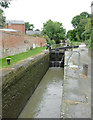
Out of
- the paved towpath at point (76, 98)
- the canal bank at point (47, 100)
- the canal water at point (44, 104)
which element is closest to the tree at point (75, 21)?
the canal water at point (44, 104)

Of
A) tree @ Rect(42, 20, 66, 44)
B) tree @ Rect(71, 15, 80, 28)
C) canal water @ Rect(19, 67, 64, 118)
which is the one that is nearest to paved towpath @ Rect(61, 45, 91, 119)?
canal water @ Rect(19, 67, 64, 118)

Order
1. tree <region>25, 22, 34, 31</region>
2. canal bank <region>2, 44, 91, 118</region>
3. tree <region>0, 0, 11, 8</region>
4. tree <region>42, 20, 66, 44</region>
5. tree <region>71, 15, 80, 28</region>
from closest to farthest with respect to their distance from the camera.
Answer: canal bank <region>2, 44, 91, 118</region> → tree <region>0, 0, 11, 8</region> → tree <region>42, 20, 66, 44</region> → tree <region>71, 15, 80, 28</region> → tree <region>25, 22, 34, 31</region>

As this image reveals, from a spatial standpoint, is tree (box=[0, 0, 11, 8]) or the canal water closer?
the canal water

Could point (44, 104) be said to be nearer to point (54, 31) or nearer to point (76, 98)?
point (76, 98)

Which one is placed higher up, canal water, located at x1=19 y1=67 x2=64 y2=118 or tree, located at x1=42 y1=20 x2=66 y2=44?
tree, located at x1=42 y1=20 x2=66 y2=44

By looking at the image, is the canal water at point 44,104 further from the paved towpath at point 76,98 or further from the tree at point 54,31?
the tree at point 54,31

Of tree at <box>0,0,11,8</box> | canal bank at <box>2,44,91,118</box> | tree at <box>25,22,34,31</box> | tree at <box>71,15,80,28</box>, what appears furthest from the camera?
tree at <box>25,22,34,31</box>

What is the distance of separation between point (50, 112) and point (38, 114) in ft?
1.85

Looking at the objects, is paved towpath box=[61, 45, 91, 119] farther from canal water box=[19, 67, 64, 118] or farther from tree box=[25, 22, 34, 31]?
tree box=[25, 22, 34, 31]

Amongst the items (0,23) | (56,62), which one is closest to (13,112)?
(0,23)

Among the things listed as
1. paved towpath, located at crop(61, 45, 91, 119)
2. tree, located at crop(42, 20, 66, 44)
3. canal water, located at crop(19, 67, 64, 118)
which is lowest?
canal water, located at crop(19, 67, 64, 118)

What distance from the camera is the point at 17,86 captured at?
211 inches

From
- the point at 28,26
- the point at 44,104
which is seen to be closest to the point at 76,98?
the point at 44,104

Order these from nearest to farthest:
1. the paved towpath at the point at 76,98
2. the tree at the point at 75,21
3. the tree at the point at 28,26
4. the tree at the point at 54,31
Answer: the paved towpath at the point at 76,98
the tree at the point at 54,31
the tree at the point at 75,21
the tree at the point at 28,26
